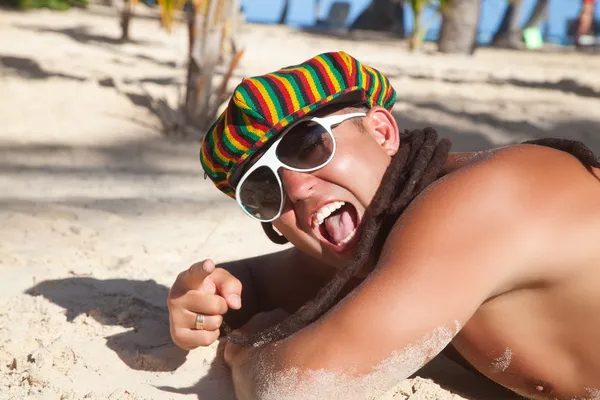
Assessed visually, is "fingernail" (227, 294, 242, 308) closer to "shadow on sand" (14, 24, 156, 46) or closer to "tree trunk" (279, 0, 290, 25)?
"shadow on sand" (14, 24, 156, 46)

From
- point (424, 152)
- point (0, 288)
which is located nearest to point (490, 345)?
point (424, 152)

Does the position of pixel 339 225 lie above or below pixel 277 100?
below

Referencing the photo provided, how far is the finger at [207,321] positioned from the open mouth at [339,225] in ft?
1.19

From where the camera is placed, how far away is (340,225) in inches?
77.0

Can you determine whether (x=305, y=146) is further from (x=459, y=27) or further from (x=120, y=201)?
(x=459, y=27)

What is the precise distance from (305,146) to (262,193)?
182 millimetres

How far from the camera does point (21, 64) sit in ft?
23.8

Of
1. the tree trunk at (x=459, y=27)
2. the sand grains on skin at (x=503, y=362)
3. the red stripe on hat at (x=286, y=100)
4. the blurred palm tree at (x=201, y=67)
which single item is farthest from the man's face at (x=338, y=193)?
the tree trunk at (x=459, y=27)

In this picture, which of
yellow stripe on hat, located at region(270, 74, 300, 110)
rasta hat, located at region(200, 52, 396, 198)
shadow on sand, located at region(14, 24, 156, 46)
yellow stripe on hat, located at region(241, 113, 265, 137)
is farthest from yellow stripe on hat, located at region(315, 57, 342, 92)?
shadow on sand, located at region(14, 24, 156, 46)

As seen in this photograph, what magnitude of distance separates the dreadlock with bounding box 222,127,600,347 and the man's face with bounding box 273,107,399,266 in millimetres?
38

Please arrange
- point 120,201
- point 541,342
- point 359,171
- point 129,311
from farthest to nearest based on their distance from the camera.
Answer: point 120,201 < point 129,311 < point 359,171 < point 541,342

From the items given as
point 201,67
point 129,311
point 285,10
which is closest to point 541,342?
point 129,311

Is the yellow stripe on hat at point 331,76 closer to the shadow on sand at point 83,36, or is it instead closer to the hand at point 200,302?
the hand at point 200,302

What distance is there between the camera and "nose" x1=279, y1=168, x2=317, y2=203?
195cm
